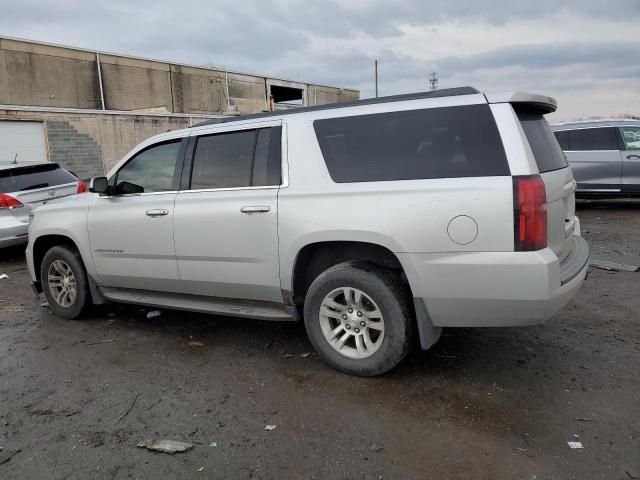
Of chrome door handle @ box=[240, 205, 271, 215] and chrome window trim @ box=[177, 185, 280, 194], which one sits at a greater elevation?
chrome window trim @ box=[177, 185, 280, 194]

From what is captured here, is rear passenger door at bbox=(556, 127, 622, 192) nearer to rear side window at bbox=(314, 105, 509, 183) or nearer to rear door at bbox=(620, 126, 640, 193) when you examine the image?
rear door at bbox=(620, 126, 640, 193)

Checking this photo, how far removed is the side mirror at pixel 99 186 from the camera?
4.66 m

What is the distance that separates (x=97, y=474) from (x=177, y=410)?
2.22 feet

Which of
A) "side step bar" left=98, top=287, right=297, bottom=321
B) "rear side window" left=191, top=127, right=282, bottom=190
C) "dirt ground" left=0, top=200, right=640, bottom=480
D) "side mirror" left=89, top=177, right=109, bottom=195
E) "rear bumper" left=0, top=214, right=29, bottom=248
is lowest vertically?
"dirt ground" left=0, top=200, right=640, bottom=480

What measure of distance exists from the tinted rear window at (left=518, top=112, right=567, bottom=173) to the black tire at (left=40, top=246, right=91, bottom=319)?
4.13m

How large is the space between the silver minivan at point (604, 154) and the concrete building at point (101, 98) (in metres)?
16.3

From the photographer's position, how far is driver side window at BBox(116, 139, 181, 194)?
4.45 m

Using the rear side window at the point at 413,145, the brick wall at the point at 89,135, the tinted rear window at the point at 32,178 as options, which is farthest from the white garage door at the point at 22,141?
the rear side window at the point at 413,145

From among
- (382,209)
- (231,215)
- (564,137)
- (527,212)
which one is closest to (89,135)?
(564,137)

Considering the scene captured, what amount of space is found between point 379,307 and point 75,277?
321 cm

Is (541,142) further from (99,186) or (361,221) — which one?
(99,186)

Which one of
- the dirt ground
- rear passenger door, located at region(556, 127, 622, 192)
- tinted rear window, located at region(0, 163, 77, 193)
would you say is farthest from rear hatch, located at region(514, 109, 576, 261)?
rear passenger door, located at region(556, 127, 622, 192)

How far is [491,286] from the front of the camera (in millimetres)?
3053

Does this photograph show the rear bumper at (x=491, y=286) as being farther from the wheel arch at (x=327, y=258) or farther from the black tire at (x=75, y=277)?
the black tire at (x=75, y=277)
